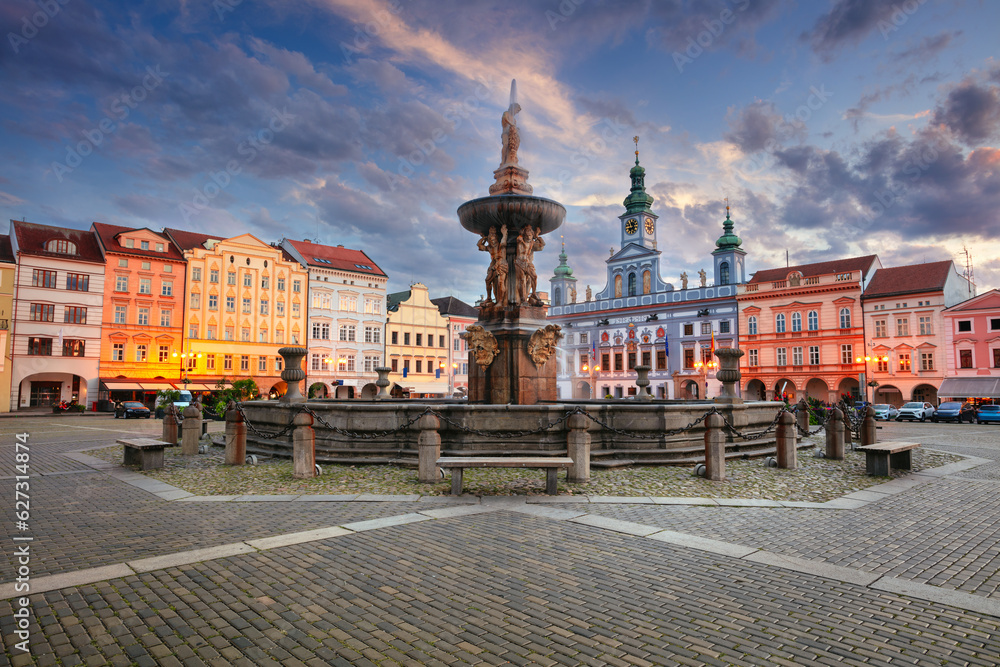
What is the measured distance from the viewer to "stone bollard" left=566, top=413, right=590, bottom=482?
10.2m

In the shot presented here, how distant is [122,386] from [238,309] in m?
10.9

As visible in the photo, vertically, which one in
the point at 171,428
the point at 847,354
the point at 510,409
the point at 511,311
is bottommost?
the point at 171,428

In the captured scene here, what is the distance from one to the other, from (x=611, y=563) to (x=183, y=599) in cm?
364

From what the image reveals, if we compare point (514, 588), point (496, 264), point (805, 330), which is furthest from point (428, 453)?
point (805, 330)

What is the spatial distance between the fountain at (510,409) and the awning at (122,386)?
114 ft

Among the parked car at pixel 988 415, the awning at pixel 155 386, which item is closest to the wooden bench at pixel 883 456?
the parked car at pixel 988 415

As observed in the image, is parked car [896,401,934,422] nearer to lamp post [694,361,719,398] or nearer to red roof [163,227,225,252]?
lamp post [694,361,719,398]

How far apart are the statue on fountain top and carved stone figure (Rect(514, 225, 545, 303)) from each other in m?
1.67

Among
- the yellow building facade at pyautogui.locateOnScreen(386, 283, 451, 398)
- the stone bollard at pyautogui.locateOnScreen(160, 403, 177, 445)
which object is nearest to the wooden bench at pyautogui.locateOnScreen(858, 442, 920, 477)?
the stone bollard at pyautogui.locateOnScreen(160, 403, 177, 445)

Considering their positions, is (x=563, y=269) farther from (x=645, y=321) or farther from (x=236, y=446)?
(x=236, y=446)

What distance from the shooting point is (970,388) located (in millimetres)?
43469

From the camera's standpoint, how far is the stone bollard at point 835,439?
14.0m

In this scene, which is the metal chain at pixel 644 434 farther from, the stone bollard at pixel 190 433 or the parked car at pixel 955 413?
the parked car at pixel 955 413

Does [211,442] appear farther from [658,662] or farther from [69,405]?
[69,405]
